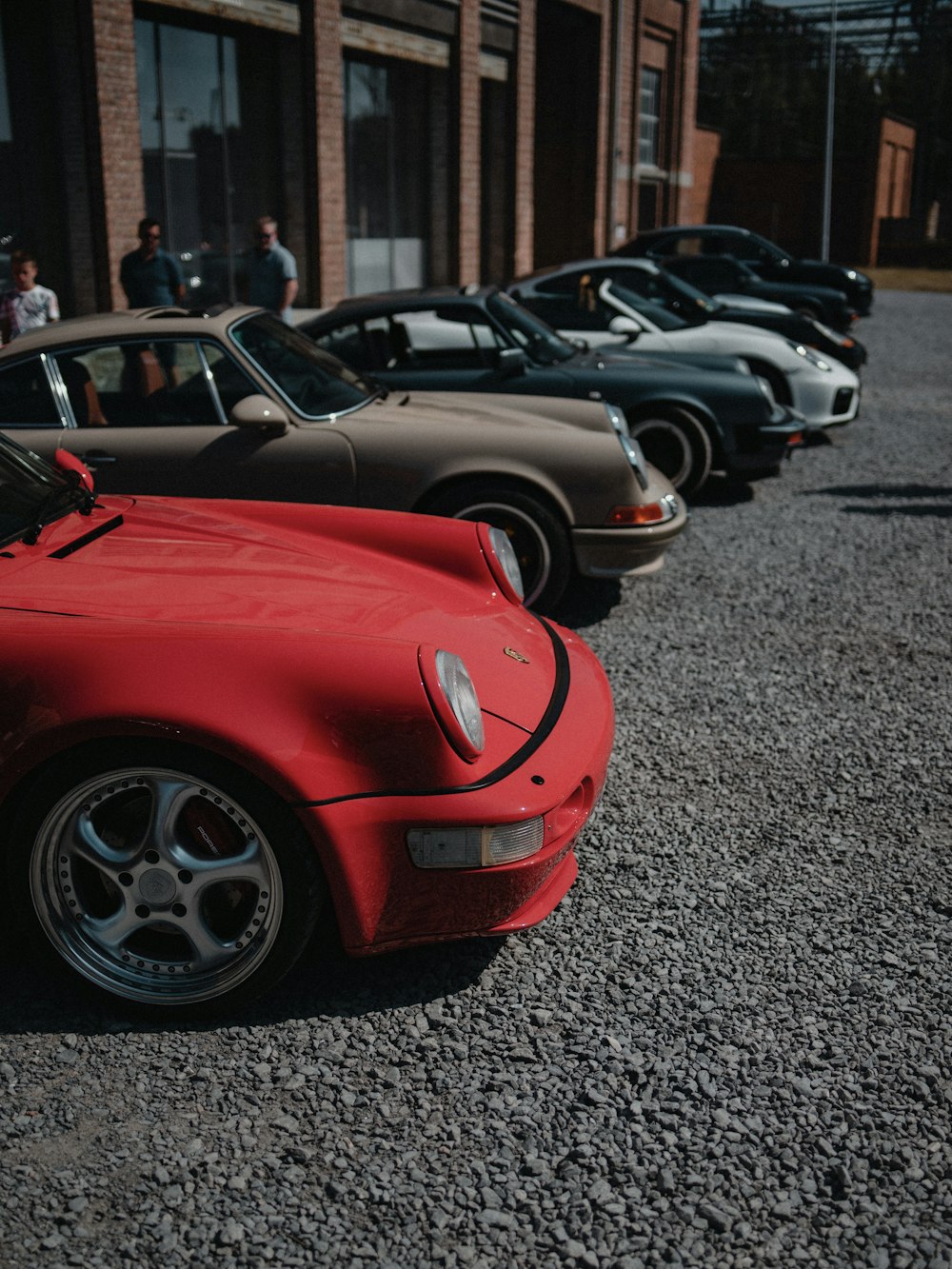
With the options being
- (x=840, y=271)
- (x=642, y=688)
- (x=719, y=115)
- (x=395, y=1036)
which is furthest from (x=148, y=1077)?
(x=719, y=115)

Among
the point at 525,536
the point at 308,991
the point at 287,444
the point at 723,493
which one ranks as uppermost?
the point at 287,444

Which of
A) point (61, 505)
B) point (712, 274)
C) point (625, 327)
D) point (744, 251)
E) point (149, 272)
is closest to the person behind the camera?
point (61, 505)

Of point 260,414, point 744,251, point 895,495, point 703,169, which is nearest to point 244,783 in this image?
point 260,414

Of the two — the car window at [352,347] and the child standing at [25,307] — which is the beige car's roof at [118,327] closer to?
the car window at [352,347]

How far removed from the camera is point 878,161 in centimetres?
4684

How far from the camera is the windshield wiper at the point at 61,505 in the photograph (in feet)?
10.8

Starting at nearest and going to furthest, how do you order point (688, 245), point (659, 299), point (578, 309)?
point (578, 309)
point (659, 299)
point (688, 245)

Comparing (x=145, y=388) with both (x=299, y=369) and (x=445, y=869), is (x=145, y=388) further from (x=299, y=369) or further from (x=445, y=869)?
(x=445, y=869)

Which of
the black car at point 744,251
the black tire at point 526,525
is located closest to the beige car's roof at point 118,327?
the black tire at point 526,525

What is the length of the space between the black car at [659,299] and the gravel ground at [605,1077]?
683 cm

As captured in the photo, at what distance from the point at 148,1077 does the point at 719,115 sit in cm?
6583

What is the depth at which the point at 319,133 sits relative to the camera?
1695 cm

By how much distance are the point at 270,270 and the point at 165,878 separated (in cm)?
951

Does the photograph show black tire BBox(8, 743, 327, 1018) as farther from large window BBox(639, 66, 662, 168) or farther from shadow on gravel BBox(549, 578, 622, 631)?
large window BBox(639, 66, 662, 168)
